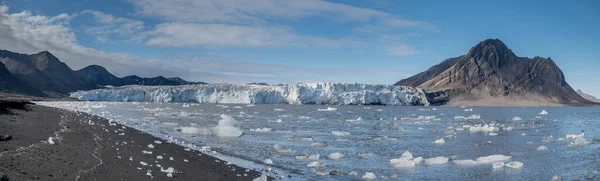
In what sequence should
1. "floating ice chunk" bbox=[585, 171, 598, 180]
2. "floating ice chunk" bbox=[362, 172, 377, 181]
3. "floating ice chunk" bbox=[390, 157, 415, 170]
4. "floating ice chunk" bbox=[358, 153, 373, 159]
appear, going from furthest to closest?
1. "floating ice chunk" bbox=[358, 153, 373, 159]
2. "floating ice chunk" bbox=[390, 157, 415, 170]
3. "floating ice chunk" bbox=[585, 171, 598, 180]
4. "floating ice chunk" bbox=[362, 172, 377, 181]

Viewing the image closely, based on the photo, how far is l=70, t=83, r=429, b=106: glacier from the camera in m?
114

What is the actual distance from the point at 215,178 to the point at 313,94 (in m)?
104

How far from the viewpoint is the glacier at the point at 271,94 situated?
373 feet

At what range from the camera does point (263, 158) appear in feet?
45.2

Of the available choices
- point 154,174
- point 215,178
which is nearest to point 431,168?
point 215,178

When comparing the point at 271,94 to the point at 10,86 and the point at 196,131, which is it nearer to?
the point at 10,86

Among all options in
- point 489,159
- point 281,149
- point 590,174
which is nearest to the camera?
point 590,174

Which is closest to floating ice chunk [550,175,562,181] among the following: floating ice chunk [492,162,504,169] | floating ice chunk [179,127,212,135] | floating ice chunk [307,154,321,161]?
floating ice chunk [492,162,504,169]

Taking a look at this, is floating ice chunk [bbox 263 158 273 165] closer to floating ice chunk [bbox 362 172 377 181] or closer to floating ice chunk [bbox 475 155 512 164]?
floating ice chunk [bbox 362 172 377 181]

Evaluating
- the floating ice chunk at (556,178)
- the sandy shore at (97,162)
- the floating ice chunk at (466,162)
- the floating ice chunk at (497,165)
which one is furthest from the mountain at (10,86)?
the floating ice chunk at (556,178)

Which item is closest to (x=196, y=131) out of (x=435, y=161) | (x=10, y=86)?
(x=435, y=161)

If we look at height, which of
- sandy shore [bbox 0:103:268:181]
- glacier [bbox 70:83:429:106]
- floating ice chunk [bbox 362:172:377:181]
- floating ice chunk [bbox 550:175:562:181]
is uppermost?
glacier [bbox 70:83:429:106]

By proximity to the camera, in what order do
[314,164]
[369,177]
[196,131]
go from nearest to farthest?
[369,177], [314,164], [196,131]

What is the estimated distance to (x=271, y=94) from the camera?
116625 mm
